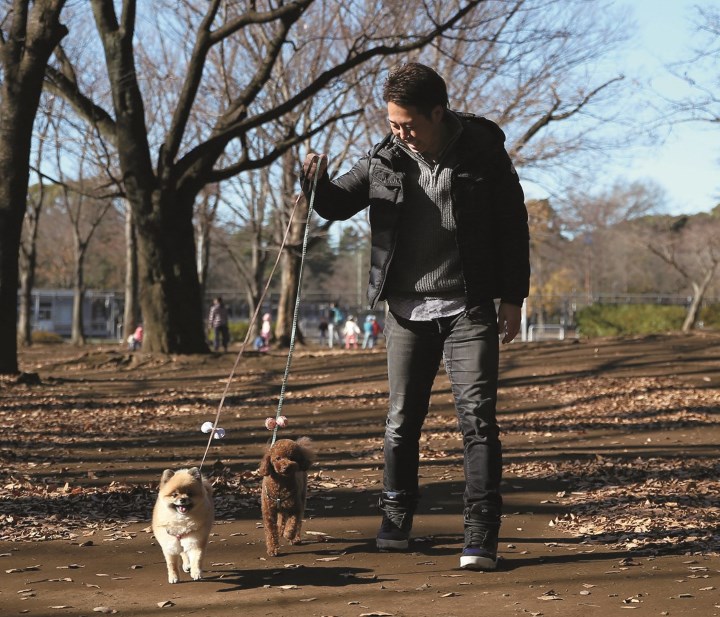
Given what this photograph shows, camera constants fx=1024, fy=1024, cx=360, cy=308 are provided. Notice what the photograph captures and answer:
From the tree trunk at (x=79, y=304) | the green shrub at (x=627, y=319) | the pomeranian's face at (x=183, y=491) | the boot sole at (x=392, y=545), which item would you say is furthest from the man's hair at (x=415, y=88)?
the tree trunk at (x=79, y=304)

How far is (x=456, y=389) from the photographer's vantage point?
4746 mm

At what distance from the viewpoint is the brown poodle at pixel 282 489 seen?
487 cm

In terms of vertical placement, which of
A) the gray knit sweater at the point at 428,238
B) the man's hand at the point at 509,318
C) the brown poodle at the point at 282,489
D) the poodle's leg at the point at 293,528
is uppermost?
the gray knit sweater at the point at 428,238

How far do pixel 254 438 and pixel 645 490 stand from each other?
4.86m

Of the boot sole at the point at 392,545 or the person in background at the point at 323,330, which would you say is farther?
the person in background at the point at 323,330

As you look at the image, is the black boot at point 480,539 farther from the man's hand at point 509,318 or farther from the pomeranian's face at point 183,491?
the pomeranian's face at point 183,491

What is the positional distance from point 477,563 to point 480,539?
109 mm

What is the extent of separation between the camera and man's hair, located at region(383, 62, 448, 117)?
450 cm

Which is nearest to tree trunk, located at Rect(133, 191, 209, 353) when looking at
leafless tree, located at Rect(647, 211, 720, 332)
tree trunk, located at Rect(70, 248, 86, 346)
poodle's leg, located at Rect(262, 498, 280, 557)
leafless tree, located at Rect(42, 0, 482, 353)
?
leafless tree, located at Rect(42, 0, 482, 353)

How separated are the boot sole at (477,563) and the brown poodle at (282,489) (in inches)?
34.8

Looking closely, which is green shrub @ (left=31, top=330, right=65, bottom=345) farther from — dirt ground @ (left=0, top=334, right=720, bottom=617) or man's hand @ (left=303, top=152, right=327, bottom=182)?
man's hand @ (left=303, top=152, right=327, bottom=182)

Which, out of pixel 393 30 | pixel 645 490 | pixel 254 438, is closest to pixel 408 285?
pixel 645 490

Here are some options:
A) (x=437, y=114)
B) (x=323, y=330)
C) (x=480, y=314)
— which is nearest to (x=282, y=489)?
(x=480, y=314)

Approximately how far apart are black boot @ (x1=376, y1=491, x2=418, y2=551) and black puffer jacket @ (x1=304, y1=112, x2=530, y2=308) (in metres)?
0.96
